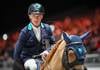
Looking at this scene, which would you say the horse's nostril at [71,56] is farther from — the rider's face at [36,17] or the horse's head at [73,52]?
the rider's face at [36,17]

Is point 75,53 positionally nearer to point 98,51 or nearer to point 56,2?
point 98,51

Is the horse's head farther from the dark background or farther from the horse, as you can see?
the dark background

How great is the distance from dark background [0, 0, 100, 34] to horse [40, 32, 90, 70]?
9050 millimetres

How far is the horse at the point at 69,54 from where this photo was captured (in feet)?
12.6

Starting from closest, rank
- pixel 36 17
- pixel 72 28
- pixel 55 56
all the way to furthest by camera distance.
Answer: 1. pixel 55 56
2. pixel 36 17
3. pixel 72 28

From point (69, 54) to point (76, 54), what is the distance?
0.24ft

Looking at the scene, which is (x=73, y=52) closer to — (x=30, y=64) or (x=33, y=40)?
(x=30, y=64)

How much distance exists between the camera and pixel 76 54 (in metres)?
3.83

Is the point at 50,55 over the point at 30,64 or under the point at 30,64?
over

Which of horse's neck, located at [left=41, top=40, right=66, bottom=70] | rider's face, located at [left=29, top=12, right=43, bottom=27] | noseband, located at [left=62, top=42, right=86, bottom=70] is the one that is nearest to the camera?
noseband, located at [left=62, top=42, right=86, bottom=70]

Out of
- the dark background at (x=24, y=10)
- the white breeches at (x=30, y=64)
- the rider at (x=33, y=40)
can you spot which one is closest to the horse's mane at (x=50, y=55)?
the white breeches at (x=30, y=64)

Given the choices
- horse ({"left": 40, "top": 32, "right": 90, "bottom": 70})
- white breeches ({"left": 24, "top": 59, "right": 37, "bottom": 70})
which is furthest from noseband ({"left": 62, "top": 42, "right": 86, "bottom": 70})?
→ white breeches ({"left": 24, "top": 59, "right": 37, "bottom": 70})

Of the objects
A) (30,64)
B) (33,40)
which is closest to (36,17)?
(33,40)

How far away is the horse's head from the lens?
3832 millimetres
